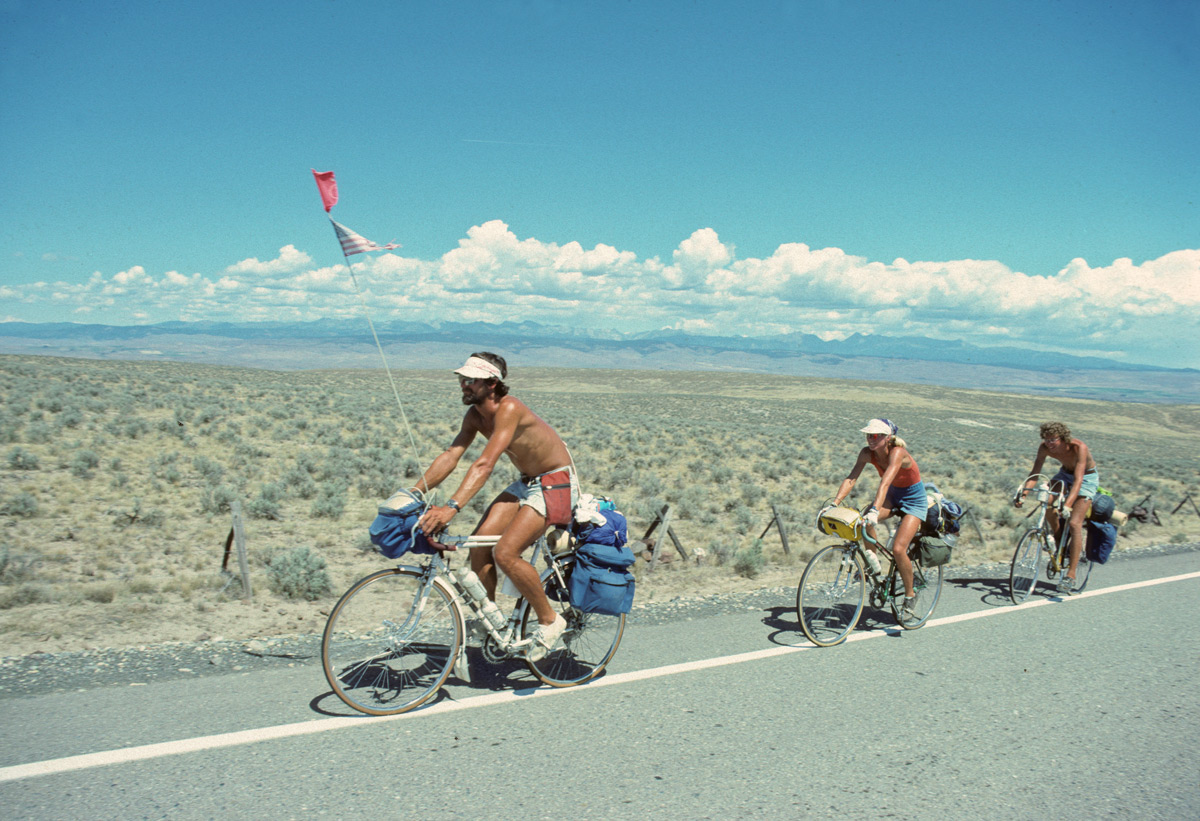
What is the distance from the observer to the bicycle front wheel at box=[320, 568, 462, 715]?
421cm

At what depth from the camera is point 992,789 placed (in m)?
3.60

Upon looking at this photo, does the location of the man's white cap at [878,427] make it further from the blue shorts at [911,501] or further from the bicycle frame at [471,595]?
the bicycle frame at [471,595]

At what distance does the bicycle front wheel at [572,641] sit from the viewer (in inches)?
190

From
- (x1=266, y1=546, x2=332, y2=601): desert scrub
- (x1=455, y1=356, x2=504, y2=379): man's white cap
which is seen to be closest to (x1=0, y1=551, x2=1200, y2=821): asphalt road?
(x1=455, y1=356, x2=504, y2=379): man's white cap

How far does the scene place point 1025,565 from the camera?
7.55m

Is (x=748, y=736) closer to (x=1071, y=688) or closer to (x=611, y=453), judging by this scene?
(x=1071, y=688)

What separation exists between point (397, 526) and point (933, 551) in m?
5.00

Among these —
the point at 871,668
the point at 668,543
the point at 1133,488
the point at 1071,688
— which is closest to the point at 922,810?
the point at 871,668

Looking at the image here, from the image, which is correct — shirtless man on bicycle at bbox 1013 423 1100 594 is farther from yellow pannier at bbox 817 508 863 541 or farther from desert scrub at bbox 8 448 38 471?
desert scrub at bbox 8 448 38 471

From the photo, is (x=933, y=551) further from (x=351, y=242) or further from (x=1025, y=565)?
(x=351, y=242)

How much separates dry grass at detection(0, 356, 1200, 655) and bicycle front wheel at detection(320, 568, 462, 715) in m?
1.81

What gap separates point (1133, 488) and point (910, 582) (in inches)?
905

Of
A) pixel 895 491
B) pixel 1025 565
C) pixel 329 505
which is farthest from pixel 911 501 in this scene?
pixel 329 505

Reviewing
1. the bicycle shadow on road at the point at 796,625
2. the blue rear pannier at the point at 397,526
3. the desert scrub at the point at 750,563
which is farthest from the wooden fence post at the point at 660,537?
the blue rear pannier at the point at 397,526
